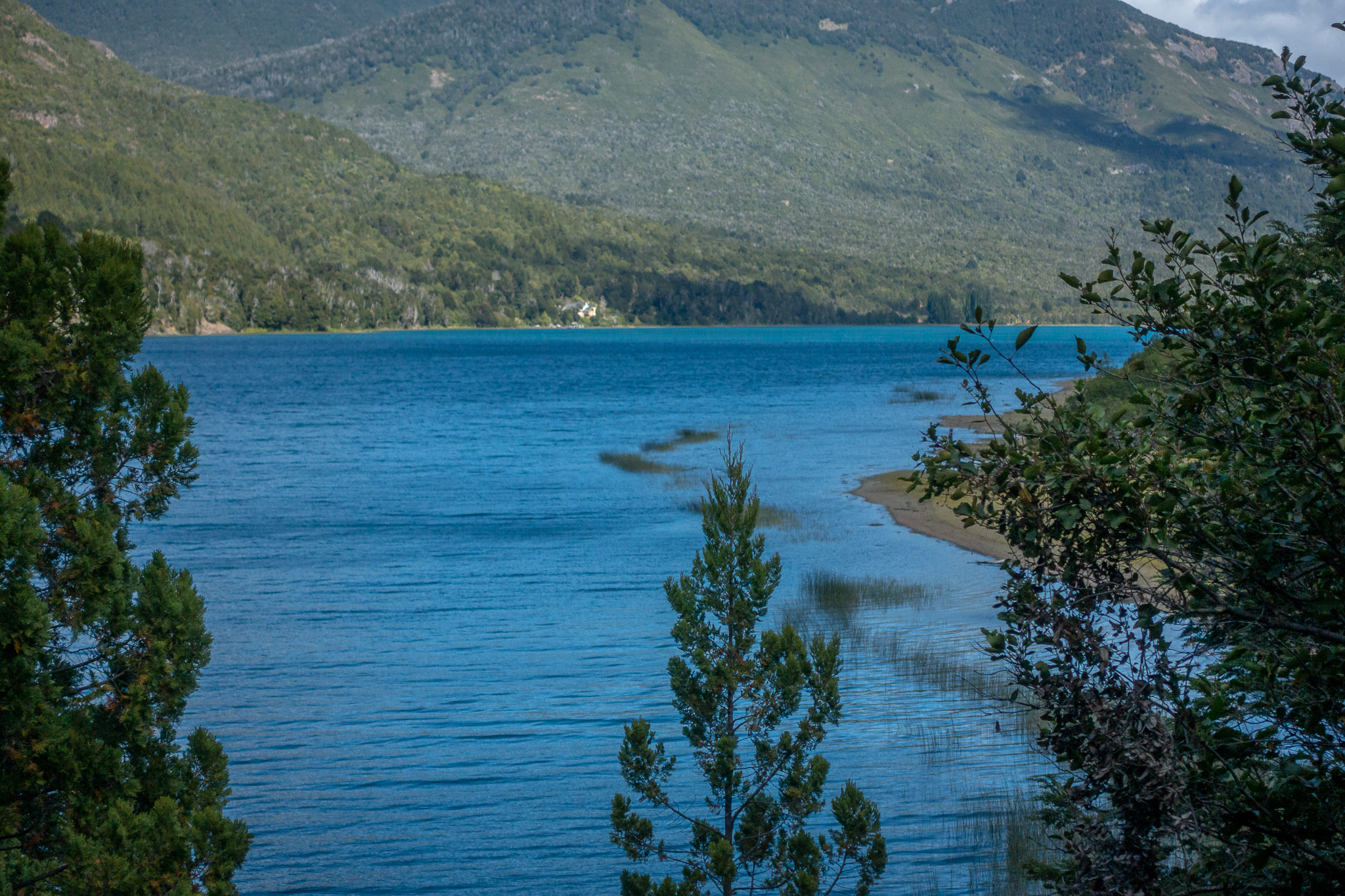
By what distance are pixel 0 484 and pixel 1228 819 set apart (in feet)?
26.7

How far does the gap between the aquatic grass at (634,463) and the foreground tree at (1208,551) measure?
4163 cm

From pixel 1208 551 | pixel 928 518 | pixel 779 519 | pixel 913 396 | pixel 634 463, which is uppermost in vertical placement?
pixel 1208 551

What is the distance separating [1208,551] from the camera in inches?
205

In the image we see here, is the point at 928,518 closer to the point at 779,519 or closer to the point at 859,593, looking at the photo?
the point at 779,519

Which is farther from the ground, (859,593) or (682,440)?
(682,440)

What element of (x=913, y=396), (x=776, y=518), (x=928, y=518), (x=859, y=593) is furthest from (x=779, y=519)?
(x=913, y=396)

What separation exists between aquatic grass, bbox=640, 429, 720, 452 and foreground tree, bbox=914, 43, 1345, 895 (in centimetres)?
4889

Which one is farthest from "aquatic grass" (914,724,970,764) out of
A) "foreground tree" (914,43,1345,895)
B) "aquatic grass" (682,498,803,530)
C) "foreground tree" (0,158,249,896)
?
"aquatic grass" (682,498,803,530)

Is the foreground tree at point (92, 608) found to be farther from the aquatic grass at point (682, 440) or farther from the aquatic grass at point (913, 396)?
the aquatic grass at point (913, 396)

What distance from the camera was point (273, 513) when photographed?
125 ft

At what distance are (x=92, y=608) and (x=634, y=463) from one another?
137 feet

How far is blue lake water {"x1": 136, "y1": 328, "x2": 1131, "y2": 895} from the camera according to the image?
13719mm

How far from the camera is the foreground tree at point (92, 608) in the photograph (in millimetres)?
7914

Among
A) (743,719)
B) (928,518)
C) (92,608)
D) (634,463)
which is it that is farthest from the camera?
(634,463)
